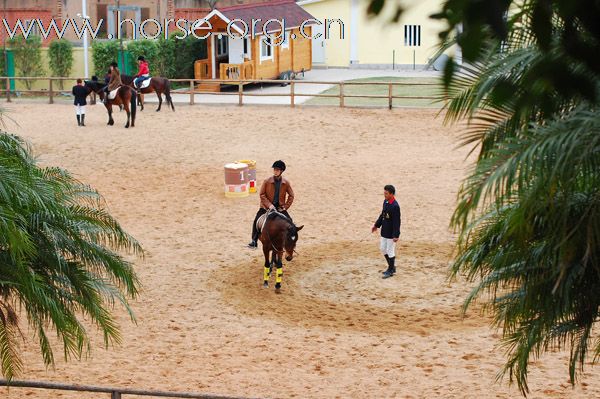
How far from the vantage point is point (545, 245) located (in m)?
8.34

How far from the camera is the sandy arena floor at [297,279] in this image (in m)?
12.4

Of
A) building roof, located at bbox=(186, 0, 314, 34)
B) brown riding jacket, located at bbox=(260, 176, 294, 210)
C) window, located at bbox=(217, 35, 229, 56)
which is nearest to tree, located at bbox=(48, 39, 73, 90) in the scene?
building roof, located at bbox=(186, 0, 314, 34)

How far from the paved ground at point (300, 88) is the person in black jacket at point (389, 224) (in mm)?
18581

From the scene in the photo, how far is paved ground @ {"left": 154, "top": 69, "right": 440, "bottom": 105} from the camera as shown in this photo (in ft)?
116

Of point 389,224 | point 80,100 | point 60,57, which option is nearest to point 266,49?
point 60,57

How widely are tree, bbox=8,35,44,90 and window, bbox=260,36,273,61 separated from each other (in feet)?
31.2

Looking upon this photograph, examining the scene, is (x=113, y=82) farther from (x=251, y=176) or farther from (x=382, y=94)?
(x=382, y=94)

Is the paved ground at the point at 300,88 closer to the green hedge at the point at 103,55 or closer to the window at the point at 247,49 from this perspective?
the window at the point at 247,49

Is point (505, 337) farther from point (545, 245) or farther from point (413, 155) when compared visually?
point (413, 155)

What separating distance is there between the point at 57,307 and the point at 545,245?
14.7 feet

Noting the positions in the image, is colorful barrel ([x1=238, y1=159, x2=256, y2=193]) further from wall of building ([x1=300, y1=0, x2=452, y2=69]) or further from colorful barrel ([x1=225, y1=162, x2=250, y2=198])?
wall of building ([x1=300, y1=0, x2=452, y2=69])

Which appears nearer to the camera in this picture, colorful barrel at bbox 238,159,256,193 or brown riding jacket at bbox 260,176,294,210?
brown riding jacket at bbox 260,176,294,210

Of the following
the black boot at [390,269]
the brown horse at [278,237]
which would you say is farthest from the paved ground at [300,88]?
the brown horse at [278,237]

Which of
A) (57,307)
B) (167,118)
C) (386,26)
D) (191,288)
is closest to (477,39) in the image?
(386,26)
